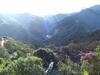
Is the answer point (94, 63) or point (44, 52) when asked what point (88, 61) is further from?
point (44, 52)

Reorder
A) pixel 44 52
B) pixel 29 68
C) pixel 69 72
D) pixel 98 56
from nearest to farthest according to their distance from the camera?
1. pixel 98 56
2. pixel 29 68
3. pixel 69 72
4. pixel 44 52

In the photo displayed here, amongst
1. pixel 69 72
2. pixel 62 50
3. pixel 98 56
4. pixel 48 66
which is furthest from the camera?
pixel 62 50

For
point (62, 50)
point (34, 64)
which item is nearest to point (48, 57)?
point (62, 50)

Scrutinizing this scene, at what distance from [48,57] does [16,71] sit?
215 ft

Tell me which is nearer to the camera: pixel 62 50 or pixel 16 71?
pixel 16 71

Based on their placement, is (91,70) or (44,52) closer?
(91,70)

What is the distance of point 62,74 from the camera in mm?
83312

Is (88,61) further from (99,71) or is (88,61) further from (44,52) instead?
(44,52)

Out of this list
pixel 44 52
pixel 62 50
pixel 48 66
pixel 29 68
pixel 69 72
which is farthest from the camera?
pixel 62 50

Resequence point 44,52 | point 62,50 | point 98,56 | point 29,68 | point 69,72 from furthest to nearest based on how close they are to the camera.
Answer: point 62,50 < point 44,52 < point 69,72 < point 29,68 < point 98,56

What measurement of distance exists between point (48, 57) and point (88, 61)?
214 ft

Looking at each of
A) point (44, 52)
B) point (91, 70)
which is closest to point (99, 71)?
point (91, 70)

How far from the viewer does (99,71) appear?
5025cm

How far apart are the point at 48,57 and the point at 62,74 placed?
34.3m
